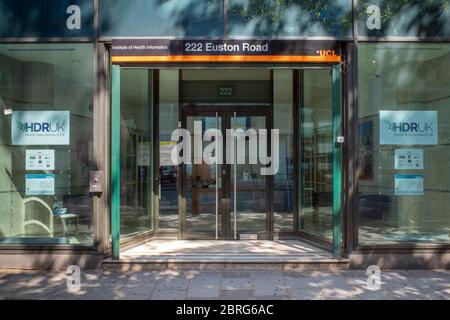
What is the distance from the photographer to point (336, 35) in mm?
6734

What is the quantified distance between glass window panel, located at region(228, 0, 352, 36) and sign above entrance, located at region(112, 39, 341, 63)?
0.78ft

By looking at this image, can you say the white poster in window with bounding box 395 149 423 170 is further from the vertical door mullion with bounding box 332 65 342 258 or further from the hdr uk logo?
the hdr uk logo

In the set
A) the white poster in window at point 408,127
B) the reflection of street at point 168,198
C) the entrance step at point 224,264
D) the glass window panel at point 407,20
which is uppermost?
the glass window panel at point 407,20

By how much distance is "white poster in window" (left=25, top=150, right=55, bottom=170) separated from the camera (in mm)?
6945

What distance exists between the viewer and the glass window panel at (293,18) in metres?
6.76

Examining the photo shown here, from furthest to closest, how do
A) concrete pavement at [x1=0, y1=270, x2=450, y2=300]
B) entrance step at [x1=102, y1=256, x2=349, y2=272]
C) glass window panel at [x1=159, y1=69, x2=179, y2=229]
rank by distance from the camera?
glass window panel at [x1=159, y1=69, x2=179, y2=229]
entrance step at [x1=102, y1=256, x2=349, y2=272]
concrete pavement at [x1=0, y1=270, x2=450, y2=300]

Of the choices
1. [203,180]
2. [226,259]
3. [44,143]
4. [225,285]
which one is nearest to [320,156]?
[203,180]

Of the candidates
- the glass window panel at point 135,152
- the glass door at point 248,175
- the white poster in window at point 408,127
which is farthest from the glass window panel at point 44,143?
the white poster in window at point 408,127

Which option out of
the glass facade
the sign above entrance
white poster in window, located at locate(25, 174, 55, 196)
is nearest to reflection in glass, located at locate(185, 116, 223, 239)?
the glass facade

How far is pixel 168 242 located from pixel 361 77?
15.0ft

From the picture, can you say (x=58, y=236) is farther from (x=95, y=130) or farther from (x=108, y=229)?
(x=95, y=130)

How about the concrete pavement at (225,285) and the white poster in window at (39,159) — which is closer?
the concrete pavement at (225,285)

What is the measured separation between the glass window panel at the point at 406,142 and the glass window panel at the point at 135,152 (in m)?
3.94

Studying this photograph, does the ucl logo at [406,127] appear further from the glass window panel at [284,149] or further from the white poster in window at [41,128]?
the white poster in window at [41,128]
